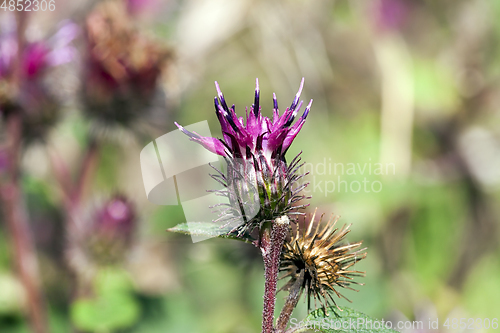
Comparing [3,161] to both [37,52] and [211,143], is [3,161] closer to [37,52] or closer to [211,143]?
[37,52]

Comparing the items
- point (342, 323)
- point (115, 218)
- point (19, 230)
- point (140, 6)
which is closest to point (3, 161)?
point (19, 230)

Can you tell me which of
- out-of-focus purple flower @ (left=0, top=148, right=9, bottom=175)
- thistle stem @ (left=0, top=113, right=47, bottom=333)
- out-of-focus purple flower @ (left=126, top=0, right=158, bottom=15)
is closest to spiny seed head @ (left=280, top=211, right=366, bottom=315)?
thistle stem @ (left=0, top=113, right=47, bottom=333)

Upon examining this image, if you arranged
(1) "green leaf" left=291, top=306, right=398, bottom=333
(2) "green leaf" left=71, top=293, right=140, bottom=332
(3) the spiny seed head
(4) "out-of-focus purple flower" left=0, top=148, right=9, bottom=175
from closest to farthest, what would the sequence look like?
1. (1) "green leaf" left=291, top=306, right=398, bottom=333
2. (3) the spiny seed head
3. (2) "green leaf" left=71, top=293, right=140, bottom=332
4. (4) "out-of-focus purple flower" left=0, top=148, right=9, bottom=175

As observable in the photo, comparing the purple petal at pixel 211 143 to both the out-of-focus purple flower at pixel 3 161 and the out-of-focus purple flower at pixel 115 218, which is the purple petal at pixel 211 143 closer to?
the out-of-focus purple flower at pixel 115 218

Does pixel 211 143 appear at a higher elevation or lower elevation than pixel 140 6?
lower

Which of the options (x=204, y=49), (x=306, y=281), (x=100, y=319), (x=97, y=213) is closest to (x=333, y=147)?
(x=204, y=49)

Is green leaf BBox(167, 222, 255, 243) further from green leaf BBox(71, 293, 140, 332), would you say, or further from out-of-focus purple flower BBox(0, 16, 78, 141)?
out-of-focus purple flower BBox(0, 16, 78, 141)

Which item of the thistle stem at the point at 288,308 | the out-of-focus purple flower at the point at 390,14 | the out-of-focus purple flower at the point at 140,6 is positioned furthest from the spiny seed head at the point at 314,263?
the out-of-focus purple flower at the point at 140,6
